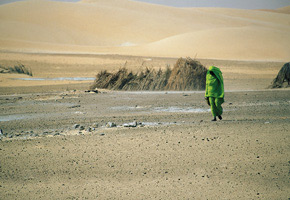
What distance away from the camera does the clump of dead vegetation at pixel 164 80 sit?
59.8ft

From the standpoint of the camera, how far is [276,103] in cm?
1354

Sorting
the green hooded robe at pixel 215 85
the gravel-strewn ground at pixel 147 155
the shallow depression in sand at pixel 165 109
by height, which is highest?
the green hooded robe at pixel 215 85

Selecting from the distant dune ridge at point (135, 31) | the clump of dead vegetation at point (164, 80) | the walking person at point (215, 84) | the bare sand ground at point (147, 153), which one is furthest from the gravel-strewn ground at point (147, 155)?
the distant dune ridge at point (135, 31)

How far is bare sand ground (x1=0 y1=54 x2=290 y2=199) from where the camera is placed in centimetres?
608

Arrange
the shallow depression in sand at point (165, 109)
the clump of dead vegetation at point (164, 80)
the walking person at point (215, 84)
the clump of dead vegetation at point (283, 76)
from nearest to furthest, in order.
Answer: the walking person at point (215, 84)
the shallow depression in sand at point (165, 109)
the clump of dead vegetation at point (283, 76)
the clump of dead vegetation at point (164, 80)

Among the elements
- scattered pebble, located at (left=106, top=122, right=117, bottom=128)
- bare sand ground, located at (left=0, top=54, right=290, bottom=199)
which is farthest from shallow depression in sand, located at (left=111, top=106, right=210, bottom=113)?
scattered pebble, located at (left=106, top=122, right=117, bottom=128)

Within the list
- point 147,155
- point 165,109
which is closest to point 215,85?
point 147,155

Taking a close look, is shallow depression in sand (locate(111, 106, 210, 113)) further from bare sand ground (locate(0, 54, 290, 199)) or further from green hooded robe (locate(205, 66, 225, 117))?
green hooded robe (locate(205, 66, 225, 117))

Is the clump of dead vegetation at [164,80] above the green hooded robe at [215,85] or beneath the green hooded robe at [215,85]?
beneath

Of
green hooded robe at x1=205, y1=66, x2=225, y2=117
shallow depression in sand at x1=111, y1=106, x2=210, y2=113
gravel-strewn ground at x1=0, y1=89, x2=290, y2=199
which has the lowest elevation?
shallow depression in sand at x1=111, y1=106, x2=210, y2=113

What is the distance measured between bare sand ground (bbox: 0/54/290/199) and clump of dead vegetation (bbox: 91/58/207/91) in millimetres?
5191

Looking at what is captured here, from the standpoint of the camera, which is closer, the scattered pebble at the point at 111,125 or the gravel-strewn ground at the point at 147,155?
the gravel-strewn ground at the point at 147,155

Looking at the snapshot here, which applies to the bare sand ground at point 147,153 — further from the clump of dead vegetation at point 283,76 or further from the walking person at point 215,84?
the clump of dead vegetation at point 283,76

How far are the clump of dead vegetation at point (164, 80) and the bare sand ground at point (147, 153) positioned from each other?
5.19 m
